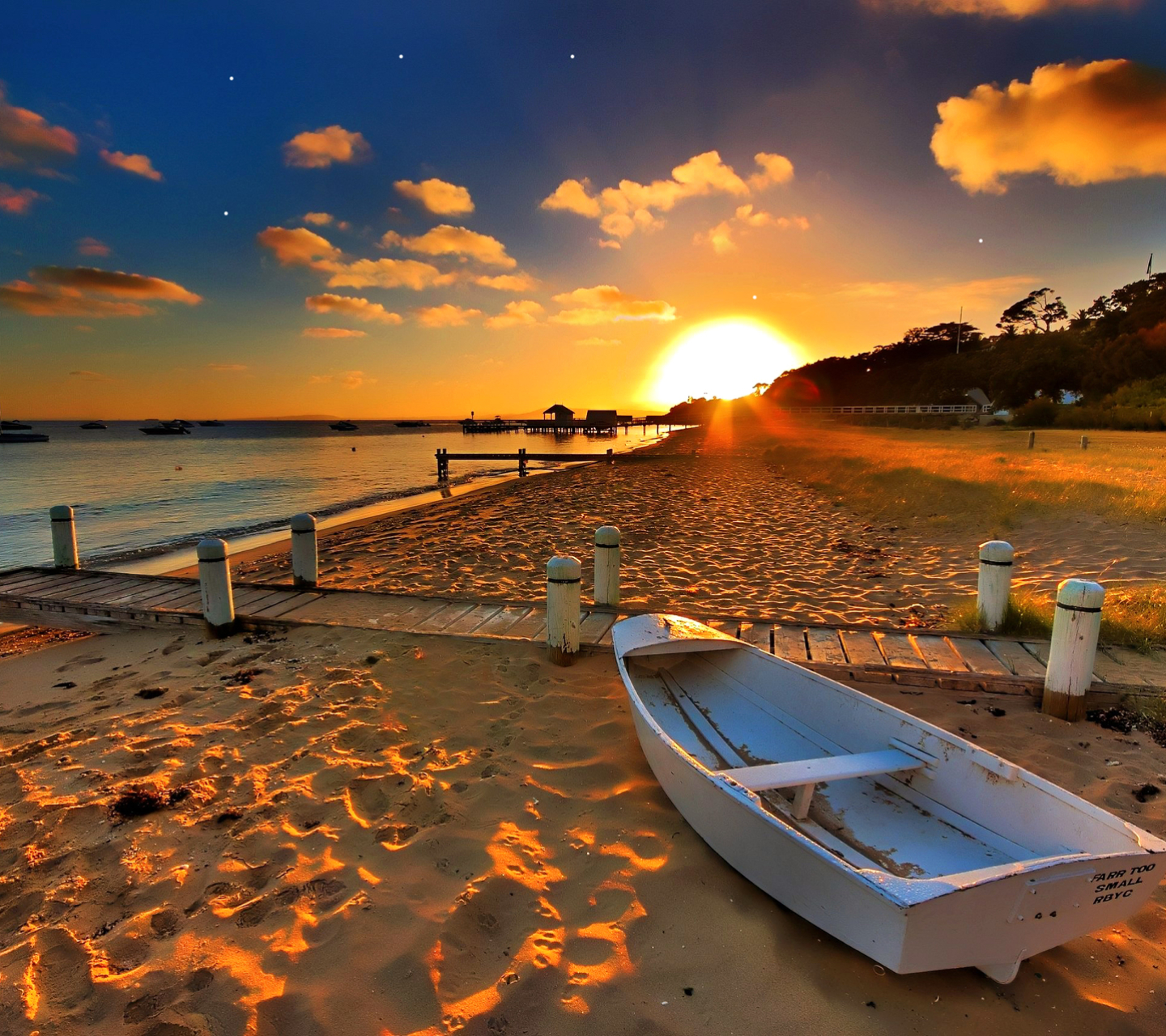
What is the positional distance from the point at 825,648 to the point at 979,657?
4.07 ft

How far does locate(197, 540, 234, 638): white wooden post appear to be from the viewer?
5531 mm

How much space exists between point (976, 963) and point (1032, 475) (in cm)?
1461

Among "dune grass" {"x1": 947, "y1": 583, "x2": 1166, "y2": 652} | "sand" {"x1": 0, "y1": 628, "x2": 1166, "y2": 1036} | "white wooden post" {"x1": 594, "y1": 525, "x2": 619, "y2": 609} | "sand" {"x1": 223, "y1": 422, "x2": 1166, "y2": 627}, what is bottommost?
"sand" {"x1": 0, "y1": 628, "x2": 1166, "y2": 1036}

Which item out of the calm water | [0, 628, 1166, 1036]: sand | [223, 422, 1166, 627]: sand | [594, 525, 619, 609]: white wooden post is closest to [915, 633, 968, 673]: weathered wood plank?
[0, 628, 1166, 1036]: sand

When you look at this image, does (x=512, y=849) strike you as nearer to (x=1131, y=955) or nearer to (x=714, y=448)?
(x=1131, y=955)

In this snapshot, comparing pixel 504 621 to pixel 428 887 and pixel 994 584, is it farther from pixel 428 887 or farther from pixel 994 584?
pixel 994 584

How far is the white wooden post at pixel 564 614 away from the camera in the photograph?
15.9 ft

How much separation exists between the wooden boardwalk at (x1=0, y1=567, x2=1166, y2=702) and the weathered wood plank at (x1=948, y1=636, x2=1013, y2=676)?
0.5 inches

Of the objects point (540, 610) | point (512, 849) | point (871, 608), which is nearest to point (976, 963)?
point (512, 849)

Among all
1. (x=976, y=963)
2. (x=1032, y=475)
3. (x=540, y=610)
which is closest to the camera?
(x=976, y=963)

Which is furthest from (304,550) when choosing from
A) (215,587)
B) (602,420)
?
(602,420)

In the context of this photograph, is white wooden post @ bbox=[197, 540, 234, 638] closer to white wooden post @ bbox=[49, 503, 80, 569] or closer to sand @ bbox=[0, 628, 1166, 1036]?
sand @ bbox=[0, 628, 1166, 1036]

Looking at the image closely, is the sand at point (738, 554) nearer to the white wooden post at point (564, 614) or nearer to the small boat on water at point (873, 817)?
the white wooden post at point (564, 614)

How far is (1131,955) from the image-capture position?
232 cm
